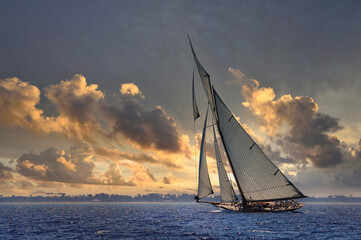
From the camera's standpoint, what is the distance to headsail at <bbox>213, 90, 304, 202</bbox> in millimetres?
40406

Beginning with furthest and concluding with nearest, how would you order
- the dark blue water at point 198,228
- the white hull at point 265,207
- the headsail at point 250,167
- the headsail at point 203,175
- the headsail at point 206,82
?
the headsail at point 203,175, the headsail at point 206,82, the white hull at point 265,207, the headsail at point 250,167, the dark blue water at point 198,228

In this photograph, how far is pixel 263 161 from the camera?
134 feet

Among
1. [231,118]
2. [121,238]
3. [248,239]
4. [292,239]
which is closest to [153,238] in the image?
[121,238]

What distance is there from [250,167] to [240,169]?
85.6 inches

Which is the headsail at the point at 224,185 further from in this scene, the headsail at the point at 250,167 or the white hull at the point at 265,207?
the headsail at the point at 250,167

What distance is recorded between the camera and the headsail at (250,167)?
133 feet

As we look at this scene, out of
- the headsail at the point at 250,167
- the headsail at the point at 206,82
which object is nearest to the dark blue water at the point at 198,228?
the headsail at the point at 250,167

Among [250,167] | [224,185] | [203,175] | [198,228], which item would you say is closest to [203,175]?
[203,175]

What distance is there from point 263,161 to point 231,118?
28.6 ft

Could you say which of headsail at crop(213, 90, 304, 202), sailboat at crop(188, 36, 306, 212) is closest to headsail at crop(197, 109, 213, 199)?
sailboat at crop(188, 36, 306, 212)

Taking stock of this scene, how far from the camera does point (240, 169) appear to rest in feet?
145

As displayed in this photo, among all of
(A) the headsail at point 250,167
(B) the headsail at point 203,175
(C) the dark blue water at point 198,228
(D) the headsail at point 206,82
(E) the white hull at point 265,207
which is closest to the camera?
(C) the dark blue water at point 198,228

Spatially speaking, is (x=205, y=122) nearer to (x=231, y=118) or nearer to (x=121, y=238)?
(x=231, y=118)

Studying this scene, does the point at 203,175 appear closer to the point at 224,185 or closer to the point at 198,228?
the point at 224,185
